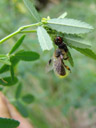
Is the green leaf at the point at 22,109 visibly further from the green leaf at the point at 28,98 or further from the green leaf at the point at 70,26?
the green leaf at the point at 70,26

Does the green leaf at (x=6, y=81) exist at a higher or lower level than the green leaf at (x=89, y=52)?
higher

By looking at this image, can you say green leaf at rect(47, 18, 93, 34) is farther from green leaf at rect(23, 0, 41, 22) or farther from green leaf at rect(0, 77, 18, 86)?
green leaf at rect(0, 77, 18, 86)

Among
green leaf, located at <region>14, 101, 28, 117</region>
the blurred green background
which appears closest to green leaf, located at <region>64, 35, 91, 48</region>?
green leaf, located at <region>14, 101, 28, 117</region>

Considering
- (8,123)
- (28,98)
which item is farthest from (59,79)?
(8,123)

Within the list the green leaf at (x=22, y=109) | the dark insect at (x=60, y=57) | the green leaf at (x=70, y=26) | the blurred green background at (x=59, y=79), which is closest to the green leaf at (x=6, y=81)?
the dark insect at (x=60, y=57)

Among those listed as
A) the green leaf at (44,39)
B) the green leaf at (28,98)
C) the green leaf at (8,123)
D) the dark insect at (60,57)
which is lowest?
the green leaf at (8,123)

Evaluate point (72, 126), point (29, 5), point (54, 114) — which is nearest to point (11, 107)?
point (29, 5)

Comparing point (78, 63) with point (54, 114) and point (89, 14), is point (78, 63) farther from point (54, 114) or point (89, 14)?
point (54, 114)
